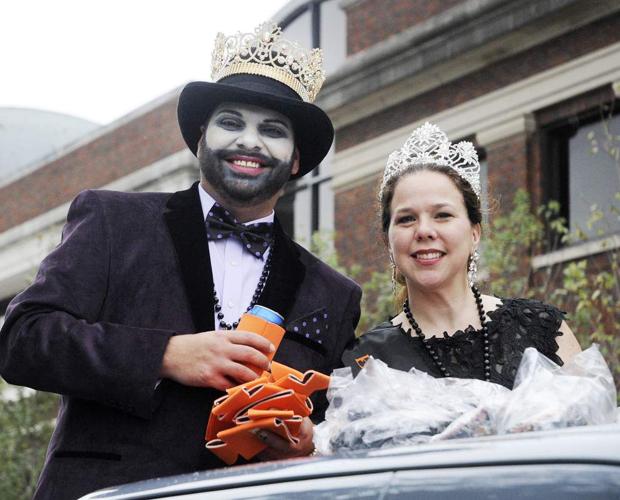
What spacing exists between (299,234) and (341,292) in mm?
13800

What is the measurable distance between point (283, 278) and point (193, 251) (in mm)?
305

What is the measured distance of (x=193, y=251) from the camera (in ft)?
13.5

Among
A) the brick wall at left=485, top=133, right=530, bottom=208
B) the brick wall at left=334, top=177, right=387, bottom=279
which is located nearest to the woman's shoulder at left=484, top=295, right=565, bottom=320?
the brick wall at left=485, top=133, right=530, bottom=208

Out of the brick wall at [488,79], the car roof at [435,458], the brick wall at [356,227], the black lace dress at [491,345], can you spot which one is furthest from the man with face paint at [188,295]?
the brick wall at [356,227]

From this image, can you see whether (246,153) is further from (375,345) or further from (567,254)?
(567,254)

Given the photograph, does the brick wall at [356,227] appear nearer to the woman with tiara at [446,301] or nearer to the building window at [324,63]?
the building window at [324,63]

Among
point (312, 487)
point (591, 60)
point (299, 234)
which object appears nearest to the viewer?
point (312, 487)

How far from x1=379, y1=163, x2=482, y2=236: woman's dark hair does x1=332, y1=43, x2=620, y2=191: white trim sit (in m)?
10.2

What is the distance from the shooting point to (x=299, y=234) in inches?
715

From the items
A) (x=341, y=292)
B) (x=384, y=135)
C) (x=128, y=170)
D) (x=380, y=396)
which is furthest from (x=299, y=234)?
(x=380, y=396)

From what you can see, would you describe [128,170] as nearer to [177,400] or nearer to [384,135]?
[384,135]

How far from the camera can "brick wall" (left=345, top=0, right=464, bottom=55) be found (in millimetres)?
16406

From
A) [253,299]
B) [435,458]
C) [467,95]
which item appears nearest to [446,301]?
[253,299]

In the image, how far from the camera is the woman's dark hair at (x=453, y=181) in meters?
4.19
